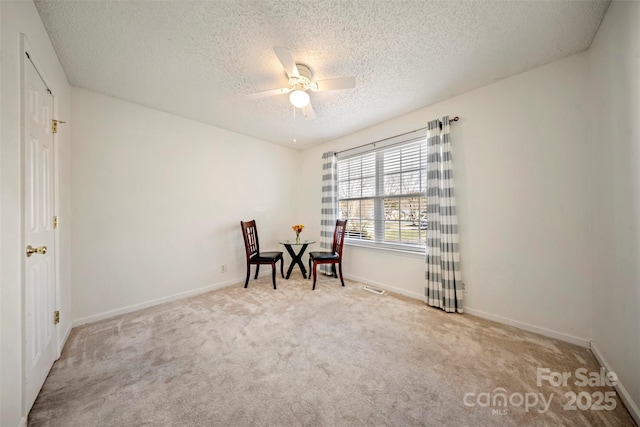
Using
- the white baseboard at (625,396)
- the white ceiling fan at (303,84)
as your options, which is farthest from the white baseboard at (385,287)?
the white ceiling fan at (303,84)

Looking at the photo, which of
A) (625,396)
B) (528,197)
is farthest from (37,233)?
(528,197)

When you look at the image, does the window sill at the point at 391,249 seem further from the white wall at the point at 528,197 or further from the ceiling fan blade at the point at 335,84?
the ceiling fan blade at the point at 335,84

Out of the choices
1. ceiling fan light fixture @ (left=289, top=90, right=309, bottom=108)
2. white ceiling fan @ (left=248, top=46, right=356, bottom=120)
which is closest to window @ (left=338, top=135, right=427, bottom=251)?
white ceiling fan @ (left=248, top=46, right=356, bottom=120)

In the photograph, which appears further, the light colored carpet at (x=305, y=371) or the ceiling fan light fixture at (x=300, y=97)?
the ceiling fan light fixture at (x=300, y=97)

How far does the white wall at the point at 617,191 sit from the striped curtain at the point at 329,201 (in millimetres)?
2886

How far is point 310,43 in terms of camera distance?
170 cm

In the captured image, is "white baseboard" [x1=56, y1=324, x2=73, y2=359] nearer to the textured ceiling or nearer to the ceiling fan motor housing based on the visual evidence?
the textured ceiling

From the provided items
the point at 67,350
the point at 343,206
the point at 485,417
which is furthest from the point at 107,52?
the point at 485,417

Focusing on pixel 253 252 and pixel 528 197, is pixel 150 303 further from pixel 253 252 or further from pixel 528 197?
pixel 528 197

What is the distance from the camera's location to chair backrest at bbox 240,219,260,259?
330 cm

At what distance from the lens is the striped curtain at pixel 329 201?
12.5 feet

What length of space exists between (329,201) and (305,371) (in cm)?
269

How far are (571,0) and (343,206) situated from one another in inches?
120

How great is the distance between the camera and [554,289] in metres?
1.94
